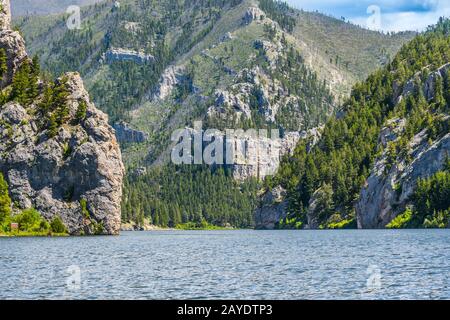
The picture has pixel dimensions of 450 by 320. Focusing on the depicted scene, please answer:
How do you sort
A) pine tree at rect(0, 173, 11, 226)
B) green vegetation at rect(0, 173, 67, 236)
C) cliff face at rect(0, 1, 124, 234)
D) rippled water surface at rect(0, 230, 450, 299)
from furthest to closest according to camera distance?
cliff face at rect(0, 1, 124, 234) < pine tree at rect(0, 173, 11, 226) < green vegetation at rect(0, 173, 67, 236) < rippled water surface at rect(0, 230, 450, 299)

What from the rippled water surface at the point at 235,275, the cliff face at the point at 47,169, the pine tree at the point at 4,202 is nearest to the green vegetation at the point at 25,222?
the pine tree at the point at 4,202

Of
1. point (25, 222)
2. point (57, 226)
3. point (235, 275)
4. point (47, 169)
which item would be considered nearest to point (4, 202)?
point (25, 222)

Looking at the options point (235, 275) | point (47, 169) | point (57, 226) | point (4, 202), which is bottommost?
point (235, 275)

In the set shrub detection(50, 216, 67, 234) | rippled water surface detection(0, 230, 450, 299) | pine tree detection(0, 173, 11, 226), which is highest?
pine tree detection(0, 173, 11, 226)

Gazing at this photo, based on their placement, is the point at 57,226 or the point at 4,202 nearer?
the point at 4,202

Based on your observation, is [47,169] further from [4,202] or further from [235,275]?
[235,275]

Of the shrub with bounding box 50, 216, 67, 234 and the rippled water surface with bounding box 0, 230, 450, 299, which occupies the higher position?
the shrub with bounding box 50, 216, 67, 234

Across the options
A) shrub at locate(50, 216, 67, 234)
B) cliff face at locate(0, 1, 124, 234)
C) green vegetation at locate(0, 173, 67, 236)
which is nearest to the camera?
green vegetation at locate(0, 173, 67, 236)

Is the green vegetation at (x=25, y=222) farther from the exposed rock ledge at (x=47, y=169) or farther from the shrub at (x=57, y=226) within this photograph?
the exposed rock ledge at (x=47, y=169)

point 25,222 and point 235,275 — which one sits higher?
point 25,222

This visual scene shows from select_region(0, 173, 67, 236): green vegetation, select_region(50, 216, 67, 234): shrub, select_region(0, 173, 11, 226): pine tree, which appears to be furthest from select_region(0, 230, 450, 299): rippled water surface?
select_region(50, 216, 67, 234): shrub

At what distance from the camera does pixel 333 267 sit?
8069 cm

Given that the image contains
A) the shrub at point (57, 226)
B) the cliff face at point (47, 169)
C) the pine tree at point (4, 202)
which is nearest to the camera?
the pine tree at point (4, 202)

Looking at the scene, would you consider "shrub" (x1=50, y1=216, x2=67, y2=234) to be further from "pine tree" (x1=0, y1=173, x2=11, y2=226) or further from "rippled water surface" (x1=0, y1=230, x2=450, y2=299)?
"rippled water surface" (x1=0, y1=230, x2=450, y2=299)
